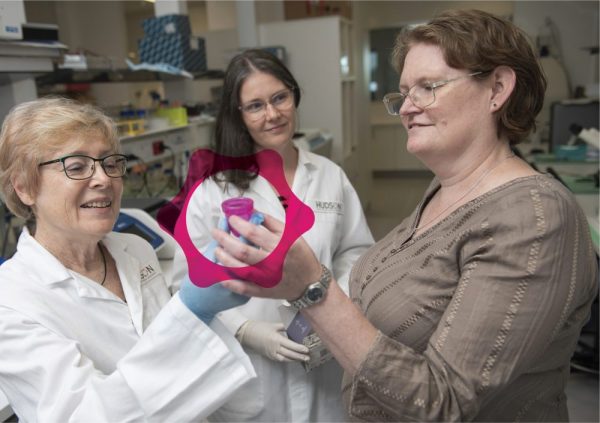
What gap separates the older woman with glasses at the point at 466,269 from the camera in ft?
2.30

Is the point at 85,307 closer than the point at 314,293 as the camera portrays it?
No

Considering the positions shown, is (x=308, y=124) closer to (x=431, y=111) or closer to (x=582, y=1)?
(x=582, y=1)

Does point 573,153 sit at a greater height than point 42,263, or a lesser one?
lesser

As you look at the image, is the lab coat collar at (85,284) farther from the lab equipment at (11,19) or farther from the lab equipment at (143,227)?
the lab equipment at (11,19)

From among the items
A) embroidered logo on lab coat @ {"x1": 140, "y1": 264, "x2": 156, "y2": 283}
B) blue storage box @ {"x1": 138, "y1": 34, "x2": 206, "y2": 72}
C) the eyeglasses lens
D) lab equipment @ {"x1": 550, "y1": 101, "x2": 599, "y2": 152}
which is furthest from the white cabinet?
the eyeglasses lens

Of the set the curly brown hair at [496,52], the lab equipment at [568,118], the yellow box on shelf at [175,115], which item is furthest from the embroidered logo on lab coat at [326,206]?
the lab equipment at [568,118]

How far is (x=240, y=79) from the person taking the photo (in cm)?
148

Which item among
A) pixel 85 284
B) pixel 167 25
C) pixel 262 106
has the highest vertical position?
pixel 167 25

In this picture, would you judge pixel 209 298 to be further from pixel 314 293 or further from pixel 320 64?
pixel 320 64

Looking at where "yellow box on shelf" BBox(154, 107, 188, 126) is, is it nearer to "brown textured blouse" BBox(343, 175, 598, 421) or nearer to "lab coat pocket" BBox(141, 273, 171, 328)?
"lab coat pocket" BBox(141, 273, 171, 328)

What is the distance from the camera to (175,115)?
3.02m

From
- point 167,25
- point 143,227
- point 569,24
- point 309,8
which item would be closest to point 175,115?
point 167,25

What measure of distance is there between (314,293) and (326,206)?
2.67 feet

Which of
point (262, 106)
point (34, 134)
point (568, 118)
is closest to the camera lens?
point (34, 134)
